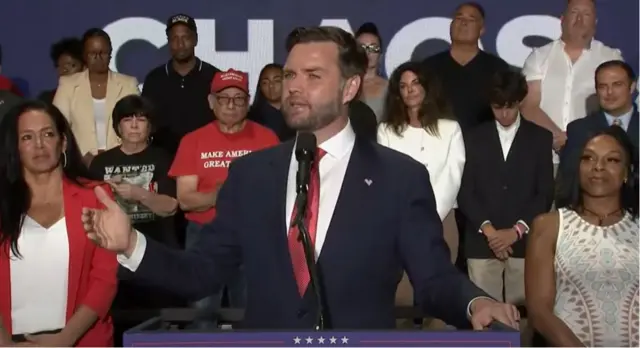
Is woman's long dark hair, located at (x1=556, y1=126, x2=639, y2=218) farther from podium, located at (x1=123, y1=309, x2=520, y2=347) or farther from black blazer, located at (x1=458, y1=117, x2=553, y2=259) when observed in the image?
podium, located at (x1=123, y1=309, x2=520, y2=347)

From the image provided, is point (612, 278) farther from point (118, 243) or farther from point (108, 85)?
point (108, 85)

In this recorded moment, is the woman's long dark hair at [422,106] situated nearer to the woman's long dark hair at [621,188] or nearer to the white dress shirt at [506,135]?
the white dress shirt at [506,135]

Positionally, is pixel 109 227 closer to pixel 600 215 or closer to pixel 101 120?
pixel 600 215

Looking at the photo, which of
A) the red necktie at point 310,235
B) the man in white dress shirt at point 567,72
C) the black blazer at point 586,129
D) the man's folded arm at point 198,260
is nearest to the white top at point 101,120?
the man in white dress shirt at point 567,72

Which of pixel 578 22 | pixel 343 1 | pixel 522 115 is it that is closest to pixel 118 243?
pixel 522 115

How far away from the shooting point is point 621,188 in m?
4.45

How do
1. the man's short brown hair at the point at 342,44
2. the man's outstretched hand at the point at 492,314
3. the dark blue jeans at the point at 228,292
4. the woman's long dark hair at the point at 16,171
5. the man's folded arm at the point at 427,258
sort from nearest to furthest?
1. the man's outstretched hand at the point at 492,314
2. the man's folded arm at the point at 427,258
3. the man's short brown hair at the point at 342,44
4. the woman's long dark hair at the point at 16,171
5. the dark blue jeans at the point at 228,292

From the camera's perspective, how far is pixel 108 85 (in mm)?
6672

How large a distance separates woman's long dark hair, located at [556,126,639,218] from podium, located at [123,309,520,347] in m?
2.31

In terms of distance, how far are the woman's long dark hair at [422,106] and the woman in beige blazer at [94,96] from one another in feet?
5.70

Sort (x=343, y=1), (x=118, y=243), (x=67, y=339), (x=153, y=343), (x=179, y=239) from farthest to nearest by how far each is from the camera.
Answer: (x=343, y=1) < (x=179, y=239) < (x=67, y=339) < (x=118, y=243) < (x=153, y=343)

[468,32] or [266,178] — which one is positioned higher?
[468,32]

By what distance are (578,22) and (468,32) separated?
655mm

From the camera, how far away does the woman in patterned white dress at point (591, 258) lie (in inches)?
163
